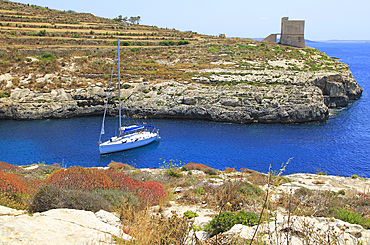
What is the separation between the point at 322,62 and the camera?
68.1 metres

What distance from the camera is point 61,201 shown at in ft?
27.6

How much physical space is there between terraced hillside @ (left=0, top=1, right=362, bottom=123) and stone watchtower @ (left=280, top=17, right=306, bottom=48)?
5757 mm

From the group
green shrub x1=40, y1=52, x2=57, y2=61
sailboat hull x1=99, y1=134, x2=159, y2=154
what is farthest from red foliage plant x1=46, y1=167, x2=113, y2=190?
green shrub x1=40, y1=52, x2=57, y2=61

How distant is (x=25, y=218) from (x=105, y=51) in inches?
2938

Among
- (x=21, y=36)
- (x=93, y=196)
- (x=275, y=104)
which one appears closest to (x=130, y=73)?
(x=275, y=104)

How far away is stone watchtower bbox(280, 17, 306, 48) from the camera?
8169 cm

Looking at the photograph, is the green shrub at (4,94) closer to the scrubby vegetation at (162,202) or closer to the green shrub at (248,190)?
the scrubby vegetation at (162,202)

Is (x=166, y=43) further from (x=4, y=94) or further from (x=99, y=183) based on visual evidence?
(x=99, y=183)

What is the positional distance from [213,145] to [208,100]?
49.7 feet

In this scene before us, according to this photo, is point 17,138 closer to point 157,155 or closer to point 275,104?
point 157,155

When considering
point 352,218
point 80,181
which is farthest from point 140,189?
point 352,218

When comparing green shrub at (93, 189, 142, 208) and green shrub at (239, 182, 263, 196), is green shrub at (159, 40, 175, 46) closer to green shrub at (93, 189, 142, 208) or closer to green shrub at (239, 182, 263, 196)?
green shrub at (239, 182, 263, 196)

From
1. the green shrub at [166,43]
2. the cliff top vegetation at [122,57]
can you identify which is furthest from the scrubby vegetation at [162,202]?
the green shrub at [166,43]

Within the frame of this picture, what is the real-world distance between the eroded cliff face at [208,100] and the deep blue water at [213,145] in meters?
1.98
